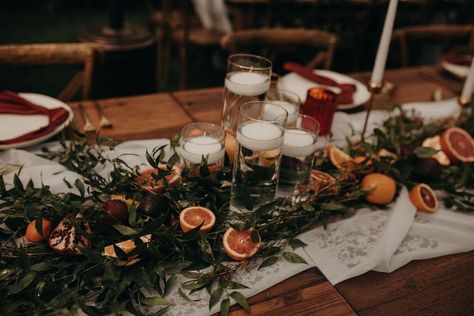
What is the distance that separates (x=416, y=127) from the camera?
1381mm

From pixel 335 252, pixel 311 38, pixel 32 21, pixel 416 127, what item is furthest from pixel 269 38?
pixel 32 21

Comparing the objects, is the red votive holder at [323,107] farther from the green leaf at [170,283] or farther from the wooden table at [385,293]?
the green leaf at [170,283]

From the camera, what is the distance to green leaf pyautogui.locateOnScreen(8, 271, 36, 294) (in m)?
0.69

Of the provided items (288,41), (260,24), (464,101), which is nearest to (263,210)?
(464,101)

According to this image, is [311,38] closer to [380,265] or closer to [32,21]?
→ [380,265]

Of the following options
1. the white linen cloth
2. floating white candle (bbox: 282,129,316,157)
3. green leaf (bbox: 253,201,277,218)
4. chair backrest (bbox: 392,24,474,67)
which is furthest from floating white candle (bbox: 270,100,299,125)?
the white linen cloth

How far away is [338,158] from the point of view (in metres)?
1.14

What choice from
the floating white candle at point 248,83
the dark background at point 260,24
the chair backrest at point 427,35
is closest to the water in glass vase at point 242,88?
the floating white candle at point 248,83

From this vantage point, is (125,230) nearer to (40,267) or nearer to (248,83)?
(40,267)

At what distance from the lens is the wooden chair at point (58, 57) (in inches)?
60.1

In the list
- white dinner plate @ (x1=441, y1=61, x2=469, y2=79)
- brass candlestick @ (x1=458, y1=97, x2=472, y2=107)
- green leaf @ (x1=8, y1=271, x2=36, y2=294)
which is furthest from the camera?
white dinner plate @ (x1=441, y1=61, x2=469, y2=79)

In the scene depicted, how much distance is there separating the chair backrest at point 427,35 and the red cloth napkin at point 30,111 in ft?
5.72

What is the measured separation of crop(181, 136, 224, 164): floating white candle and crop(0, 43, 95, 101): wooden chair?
0.86m

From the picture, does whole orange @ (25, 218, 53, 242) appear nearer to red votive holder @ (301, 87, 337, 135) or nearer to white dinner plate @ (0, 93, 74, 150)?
white dinner plate @ (0, 93, 74, 150)
